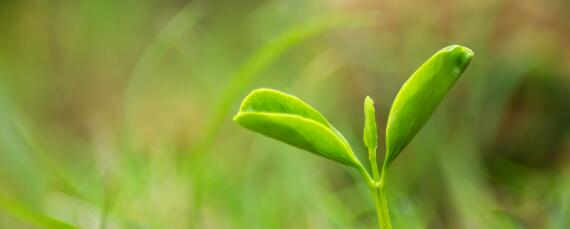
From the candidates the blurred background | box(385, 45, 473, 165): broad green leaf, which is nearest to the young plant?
box(385, 45, 473, 165): broad green leaf

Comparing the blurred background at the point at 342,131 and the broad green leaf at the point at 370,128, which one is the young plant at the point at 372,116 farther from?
the blurred background at the point at 342,131

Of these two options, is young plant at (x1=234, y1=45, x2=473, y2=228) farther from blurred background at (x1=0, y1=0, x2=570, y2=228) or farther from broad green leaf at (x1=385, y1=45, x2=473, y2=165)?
blurred background at (x1=0, y1=0, x2=570, y2=228)

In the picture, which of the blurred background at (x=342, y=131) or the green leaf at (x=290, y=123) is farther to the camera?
the blurred background at (x=342, y=131)

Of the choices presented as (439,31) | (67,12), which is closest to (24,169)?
(439,31)

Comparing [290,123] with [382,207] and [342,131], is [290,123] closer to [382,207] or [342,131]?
[382,207]

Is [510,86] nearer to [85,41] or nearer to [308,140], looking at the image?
[308,140]

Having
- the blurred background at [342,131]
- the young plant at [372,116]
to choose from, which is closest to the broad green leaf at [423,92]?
the young plant at [372,116]

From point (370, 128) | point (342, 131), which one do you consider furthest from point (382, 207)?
point (342, 131)
